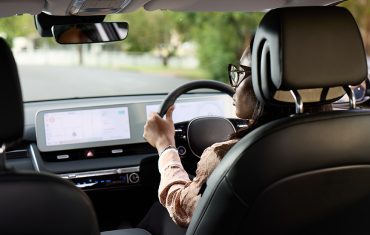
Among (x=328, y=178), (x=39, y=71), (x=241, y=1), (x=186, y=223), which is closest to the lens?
(x=328, y=178)

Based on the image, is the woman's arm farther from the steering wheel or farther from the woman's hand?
the steering wheel

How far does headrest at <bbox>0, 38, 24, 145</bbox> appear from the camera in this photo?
5.26 feet

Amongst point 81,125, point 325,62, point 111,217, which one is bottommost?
point 111,217

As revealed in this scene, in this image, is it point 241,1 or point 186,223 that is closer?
point 186,223

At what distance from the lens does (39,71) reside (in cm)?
852

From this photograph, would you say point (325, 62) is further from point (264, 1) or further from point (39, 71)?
point (39, 71)

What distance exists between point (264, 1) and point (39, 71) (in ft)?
19.8

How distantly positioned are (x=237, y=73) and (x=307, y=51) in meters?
0.60

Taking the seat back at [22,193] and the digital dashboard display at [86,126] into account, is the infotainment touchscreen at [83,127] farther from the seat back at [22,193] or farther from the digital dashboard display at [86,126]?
the seat back at [22,193]

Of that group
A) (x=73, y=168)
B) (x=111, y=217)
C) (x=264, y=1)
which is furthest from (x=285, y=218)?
(x=111, y=217)

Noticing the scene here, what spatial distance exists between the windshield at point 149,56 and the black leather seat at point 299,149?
→ 5.16 m

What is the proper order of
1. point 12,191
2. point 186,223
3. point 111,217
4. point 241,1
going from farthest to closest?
point 111,217
point 241,1
point 186,223
point 12,191

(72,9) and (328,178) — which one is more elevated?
(72,9)

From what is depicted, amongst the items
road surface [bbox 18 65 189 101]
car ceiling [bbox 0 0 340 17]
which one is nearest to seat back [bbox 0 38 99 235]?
car ceiling [bbox 0 0 340 17]
